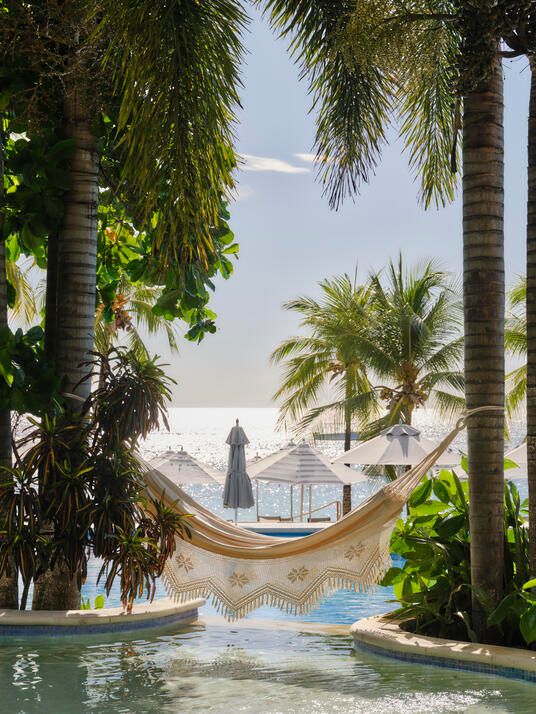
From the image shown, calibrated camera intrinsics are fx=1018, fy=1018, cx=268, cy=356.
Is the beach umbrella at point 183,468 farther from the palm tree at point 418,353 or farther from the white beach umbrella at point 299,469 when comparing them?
the palm tree at point 418,353

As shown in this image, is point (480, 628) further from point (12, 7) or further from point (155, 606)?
point (12, 7)

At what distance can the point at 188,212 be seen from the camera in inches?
195

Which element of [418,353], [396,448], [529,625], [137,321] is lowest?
[529,625]

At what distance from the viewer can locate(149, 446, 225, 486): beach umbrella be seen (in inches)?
579

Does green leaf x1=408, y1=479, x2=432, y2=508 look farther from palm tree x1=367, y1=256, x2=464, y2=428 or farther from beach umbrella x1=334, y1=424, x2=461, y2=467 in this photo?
palm tree x1=367, y1=256, x2=464, y2=428

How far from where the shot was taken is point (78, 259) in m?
6.38

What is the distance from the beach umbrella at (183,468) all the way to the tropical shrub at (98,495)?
8389 mm

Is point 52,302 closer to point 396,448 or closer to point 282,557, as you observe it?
point 282,557

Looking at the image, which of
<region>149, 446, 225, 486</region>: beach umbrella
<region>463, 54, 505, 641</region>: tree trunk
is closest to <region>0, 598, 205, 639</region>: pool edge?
<region>463, 54, 505, 641</region>: tree trunk

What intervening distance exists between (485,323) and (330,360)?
13264 millimetres

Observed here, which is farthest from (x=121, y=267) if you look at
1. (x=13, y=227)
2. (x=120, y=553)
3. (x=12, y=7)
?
(x=120, y=553)

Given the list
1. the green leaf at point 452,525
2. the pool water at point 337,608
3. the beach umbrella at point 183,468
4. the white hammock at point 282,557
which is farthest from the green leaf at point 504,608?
the beach umbrella at point 183,468

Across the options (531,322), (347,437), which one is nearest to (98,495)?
(531,322)

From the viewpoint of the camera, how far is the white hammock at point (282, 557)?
5.56m
